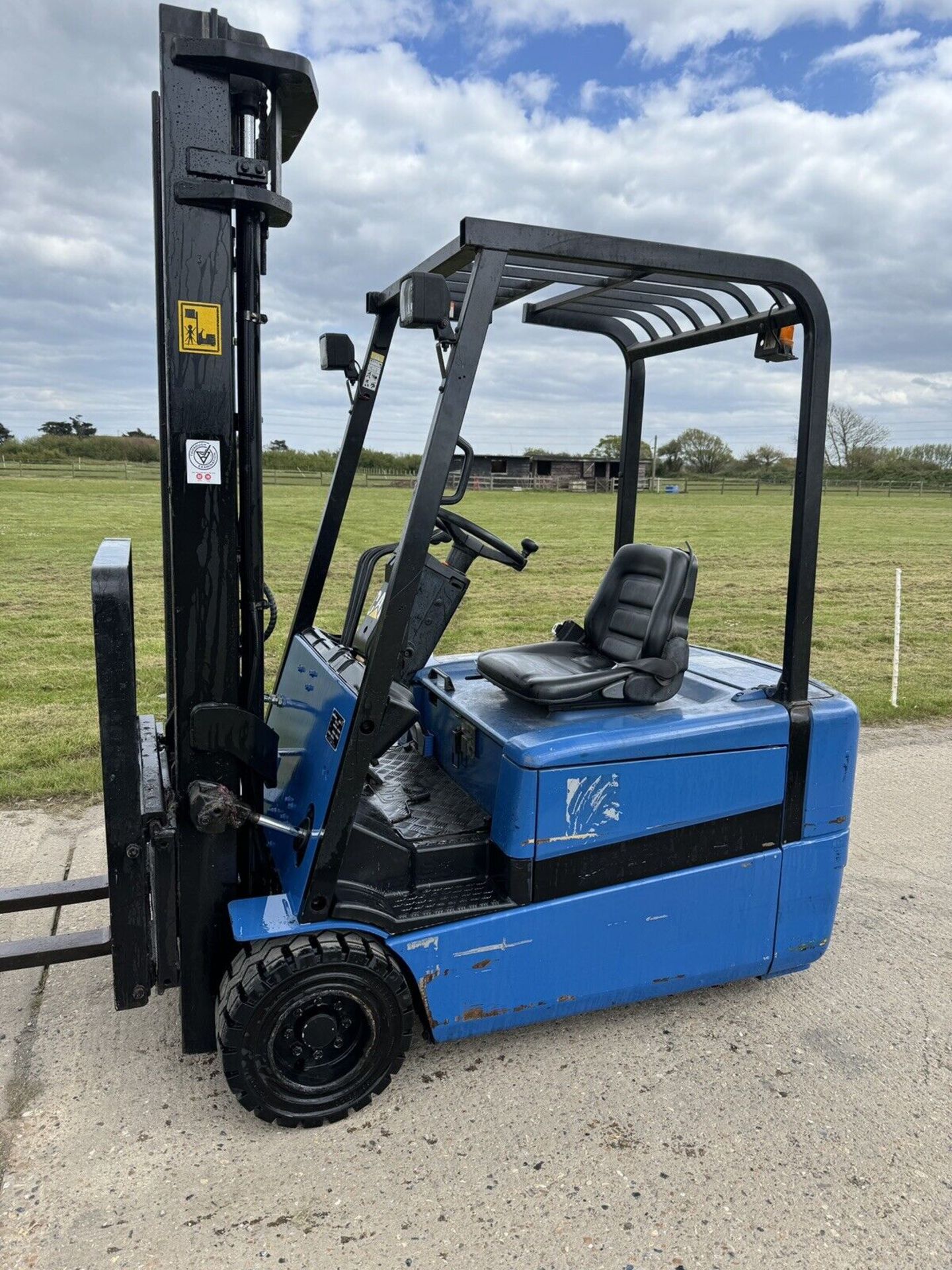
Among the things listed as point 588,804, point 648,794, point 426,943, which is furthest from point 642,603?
point 426,943

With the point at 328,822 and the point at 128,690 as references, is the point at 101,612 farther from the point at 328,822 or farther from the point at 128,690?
the point at 328,822

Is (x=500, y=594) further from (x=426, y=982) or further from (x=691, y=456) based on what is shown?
(x=691, y=456)

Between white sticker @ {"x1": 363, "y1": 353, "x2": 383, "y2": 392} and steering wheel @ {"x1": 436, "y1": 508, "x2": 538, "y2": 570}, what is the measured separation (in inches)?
26.7

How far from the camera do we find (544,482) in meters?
50.7

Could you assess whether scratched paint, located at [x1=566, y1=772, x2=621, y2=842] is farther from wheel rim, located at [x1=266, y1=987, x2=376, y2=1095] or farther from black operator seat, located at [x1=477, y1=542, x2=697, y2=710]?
wheel rim, located at [x1=266, y1=987, x2=376, y2=1095]

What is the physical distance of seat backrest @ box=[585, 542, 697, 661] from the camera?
3665 millimetres

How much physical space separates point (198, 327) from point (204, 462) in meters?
0.39

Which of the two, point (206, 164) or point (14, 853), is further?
point (14, 853)

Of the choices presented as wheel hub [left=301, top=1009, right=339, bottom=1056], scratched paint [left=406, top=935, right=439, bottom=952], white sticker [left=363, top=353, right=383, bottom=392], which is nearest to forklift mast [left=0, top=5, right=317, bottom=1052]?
wheel hub [left=301, top=1009, right=339, bottom=1056]

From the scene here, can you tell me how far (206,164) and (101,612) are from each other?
1315 millimetres

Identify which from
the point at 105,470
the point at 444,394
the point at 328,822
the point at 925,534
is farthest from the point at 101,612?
the point at 105,470

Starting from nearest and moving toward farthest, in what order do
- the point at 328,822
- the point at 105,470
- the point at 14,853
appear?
the point at 328,822
the point at 14,853
the point at 105,470

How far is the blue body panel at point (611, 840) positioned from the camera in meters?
3.07

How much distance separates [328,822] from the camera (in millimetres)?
2889
